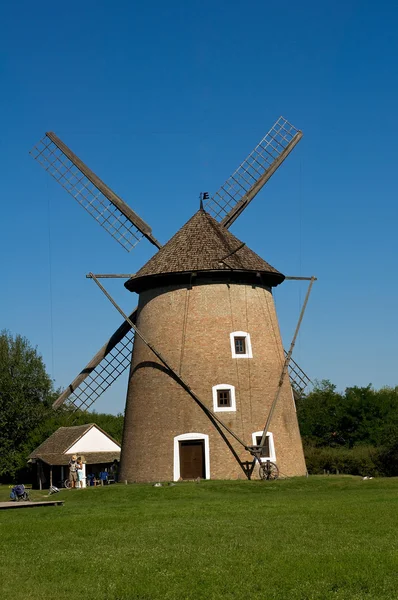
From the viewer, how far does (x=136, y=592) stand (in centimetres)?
1213

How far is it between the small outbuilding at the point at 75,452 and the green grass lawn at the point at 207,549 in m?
20.0

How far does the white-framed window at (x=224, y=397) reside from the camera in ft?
100

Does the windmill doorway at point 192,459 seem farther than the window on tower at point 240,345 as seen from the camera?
No

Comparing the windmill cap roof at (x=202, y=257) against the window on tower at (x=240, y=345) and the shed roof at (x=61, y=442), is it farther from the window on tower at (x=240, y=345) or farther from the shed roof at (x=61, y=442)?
the shed roof at (x=61, y=442)

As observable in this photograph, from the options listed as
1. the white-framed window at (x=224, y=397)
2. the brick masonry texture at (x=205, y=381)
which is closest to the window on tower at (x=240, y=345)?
the brick masonry texture at (x=205, y=381)

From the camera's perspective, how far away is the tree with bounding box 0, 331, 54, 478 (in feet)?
172

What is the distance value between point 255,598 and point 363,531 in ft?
16.7

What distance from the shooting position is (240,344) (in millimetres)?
31609

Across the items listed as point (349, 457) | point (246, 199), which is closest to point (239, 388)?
point (246, 199)

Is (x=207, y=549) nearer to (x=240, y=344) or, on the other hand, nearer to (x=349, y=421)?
(x=240, y=344)

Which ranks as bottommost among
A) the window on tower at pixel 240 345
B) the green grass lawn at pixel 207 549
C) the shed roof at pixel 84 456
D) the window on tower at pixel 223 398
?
the green grass lawn at pixel 207 549

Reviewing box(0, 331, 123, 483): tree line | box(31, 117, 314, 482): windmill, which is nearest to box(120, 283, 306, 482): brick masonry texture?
box(31, 117, 314, 482): windmill

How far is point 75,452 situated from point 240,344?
15.7m

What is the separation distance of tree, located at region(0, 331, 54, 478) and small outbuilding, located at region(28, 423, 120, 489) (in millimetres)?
6973
